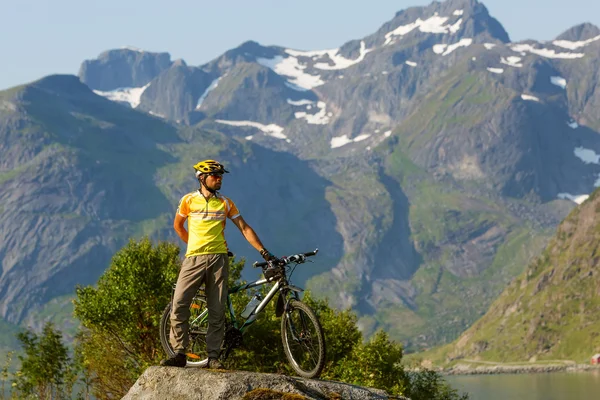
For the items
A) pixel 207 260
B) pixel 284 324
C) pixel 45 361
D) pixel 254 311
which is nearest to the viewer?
pixel 207 260

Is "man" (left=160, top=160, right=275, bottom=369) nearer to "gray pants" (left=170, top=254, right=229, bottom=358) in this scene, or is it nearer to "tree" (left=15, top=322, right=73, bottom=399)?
"gray pants" (left=170, top=254, right=229, bottom=358)

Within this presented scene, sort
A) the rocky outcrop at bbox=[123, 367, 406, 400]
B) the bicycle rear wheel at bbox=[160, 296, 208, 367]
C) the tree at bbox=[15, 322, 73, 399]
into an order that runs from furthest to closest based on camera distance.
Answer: the tree at bbox=[15, 322, 73, 399] < the bicycle rear wheel at bbox=[160, 296, 208, 367] < the rocky outcrop at bbox=[123, 367, 406, 400]

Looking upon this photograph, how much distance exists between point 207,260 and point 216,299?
90 cm

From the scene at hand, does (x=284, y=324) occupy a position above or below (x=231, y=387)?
above

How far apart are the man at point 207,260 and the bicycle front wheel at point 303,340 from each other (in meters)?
1.34

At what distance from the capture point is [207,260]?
59.8ft

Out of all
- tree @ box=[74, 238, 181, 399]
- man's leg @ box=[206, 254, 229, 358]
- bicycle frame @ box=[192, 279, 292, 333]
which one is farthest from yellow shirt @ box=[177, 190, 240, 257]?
tree @ box=[74, 238, 181, 399]

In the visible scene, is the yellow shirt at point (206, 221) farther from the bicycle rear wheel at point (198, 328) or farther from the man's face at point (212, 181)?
the bicycle rear wheel at point (198, 328)

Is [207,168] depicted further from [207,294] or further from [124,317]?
[124,317]

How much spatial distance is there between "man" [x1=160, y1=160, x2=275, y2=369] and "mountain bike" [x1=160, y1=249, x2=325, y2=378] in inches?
16.3

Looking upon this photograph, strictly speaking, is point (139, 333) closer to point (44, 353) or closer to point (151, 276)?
point (151, 276)

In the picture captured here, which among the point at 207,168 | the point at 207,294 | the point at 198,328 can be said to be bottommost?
the point at 198,328

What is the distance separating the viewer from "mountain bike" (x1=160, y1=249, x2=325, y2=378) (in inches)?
704

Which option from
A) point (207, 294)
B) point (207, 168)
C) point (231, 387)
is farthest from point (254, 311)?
point (231, 387)
